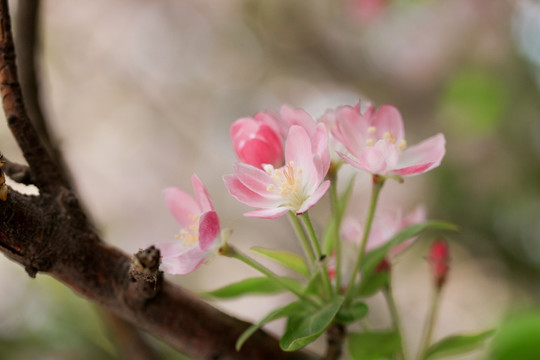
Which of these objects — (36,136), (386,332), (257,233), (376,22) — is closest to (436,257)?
(386,332)

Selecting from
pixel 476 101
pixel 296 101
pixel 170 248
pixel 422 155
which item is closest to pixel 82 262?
pixel 170 248

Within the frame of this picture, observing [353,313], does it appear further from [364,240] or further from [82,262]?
[82,262]

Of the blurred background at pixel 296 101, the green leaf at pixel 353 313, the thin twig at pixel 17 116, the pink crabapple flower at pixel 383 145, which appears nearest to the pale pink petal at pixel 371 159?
the pink crabapple flower at pixel 383 145

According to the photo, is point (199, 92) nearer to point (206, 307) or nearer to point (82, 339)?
point (82, 339)

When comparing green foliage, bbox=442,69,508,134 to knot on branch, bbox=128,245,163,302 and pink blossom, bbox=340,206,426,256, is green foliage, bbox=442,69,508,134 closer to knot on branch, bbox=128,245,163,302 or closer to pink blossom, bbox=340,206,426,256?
pink blossom, bbox=340,206,426,256

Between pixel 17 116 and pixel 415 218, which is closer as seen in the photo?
pixel 17 116

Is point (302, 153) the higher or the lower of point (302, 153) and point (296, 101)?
the higher

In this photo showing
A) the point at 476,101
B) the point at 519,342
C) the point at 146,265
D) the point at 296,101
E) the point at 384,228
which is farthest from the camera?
the point at 296,101

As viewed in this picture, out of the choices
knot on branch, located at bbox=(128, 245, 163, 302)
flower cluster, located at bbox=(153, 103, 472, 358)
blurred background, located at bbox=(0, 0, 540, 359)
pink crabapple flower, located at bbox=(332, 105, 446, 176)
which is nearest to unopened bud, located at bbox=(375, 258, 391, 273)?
flower cluster, located at bbox=(153, 103, 472, 358)
